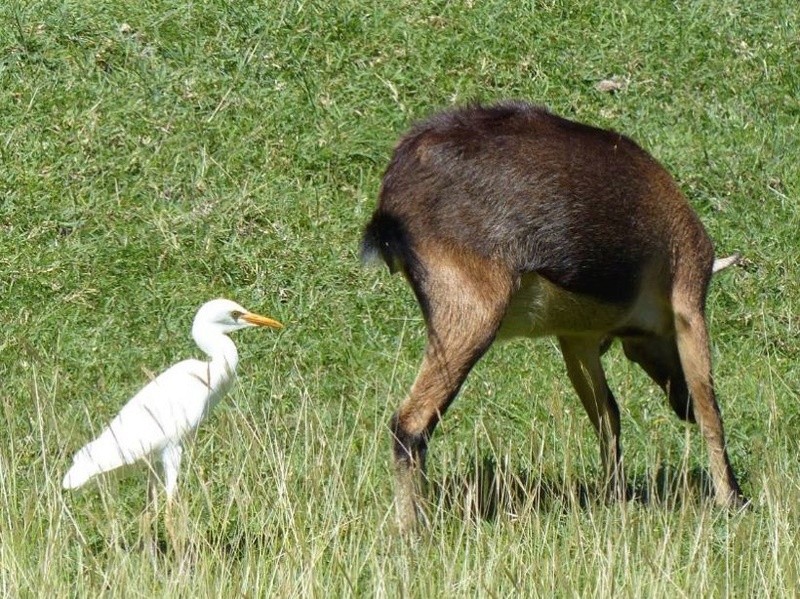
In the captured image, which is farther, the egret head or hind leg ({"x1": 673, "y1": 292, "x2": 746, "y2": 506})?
hind leg ({"x1": 673, "y1": 292, "x2": 746, "y2": 506})

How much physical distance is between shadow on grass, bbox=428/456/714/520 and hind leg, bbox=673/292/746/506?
0.20 meters

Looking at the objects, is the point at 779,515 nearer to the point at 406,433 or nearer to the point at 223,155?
the point at 406,433

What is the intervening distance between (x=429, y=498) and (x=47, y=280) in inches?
120

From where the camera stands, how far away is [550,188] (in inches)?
230

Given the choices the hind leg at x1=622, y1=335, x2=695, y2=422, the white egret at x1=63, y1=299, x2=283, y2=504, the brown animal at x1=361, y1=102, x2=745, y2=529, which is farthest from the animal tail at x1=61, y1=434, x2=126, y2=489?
the hind leg at x1=622, y1=335, x2=695, y2=422

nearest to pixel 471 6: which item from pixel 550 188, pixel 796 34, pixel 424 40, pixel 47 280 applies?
pixel 424 40

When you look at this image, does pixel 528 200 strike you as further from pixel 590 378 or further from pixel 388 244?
pixel 590 378

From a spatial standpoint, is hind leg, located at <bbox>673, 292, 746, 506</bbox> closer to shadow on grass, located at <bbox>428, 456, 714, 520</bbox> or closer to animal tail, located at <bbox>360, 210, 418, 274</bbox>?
shadow on grass, located at <bbox>428, 456, 714, 520</bbox>

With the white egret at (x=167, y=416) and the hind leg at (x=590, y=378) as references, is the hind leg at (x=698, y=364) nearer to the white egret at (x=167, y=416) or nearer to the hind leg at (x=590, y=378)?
the hind leg at (x=590, y=378)

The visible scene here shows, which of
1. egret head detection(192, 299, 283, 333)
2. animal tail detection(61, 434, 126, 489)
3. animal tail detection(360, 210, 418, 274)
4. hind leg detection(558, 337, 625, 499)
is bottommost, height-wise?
hind leg detection(558, 337, 625, 499)

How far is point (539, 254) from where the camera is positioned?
5781mm

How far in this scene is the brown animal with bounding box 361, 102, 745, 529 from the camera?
5625 mm

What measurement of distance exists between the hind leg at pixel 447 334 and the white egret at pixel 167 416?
665 mm

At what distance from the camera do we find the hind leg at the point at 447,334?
18.3ft
